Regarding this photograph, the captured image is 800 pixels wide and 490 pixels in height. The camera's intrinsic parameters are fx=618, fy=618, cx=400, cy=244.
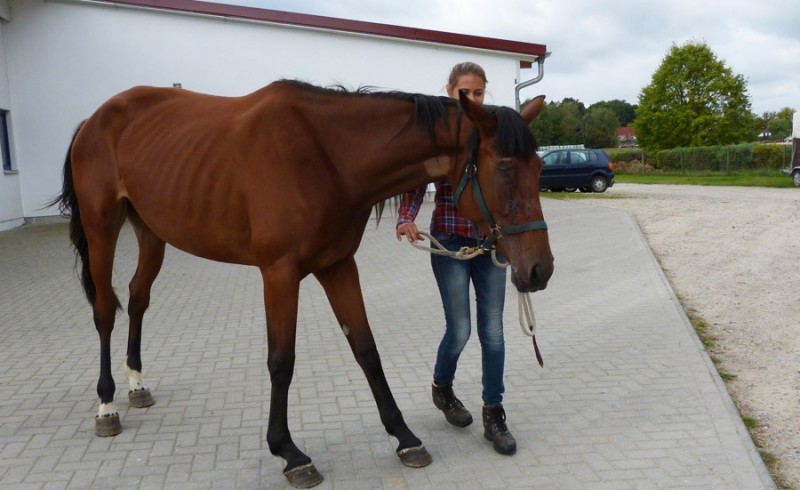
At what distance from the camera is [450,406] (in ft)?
11.4

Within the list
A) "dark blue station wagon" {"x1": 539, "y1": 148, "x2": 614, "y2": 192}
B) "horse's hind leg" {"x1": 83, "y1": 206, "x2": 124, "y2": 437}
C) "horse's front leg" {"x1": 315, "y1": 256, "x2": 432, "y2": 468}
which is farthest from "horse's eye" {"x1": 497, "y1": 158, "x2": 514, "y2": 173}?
"dark blue station wagon" {"x1": 539, "y1": 148, "x2": 614, "y2": 192}

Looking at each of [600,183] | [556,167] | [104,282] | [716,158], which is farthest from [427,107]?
[716,158]

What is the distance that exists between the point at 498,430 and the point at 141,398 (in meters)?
2.20

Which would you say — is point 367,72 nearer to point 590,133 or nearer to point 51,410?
point 51,410

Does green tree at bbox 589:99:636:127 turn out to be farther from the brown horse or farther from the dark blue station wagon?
the brown horse

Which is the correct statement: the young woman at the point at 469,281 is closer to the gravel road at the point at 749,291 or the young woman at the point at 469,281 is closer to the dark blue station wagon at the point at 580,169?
the gravel road at the point at 749,291

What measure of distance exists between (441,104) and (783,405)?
2.89 m

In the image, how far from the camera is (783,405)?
12.3 ft

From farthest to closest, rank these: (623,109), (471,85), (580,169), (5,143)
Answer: (623,109) < (580,169) < (5,143) < (471,85)

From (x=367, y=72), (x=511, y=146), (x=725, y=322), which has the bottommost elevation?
(x=725, y=322)

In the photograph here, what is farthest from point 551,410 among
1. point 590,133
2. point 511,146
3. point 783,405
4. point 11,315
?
point 590,133

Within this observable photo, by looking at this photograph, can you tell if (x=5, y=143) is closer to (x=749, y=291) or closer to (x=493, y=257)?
(x=493, y=257)

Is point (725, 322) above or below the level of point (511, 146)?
below

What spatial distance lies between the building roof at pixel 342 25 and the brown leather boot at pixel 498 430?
521 inches
